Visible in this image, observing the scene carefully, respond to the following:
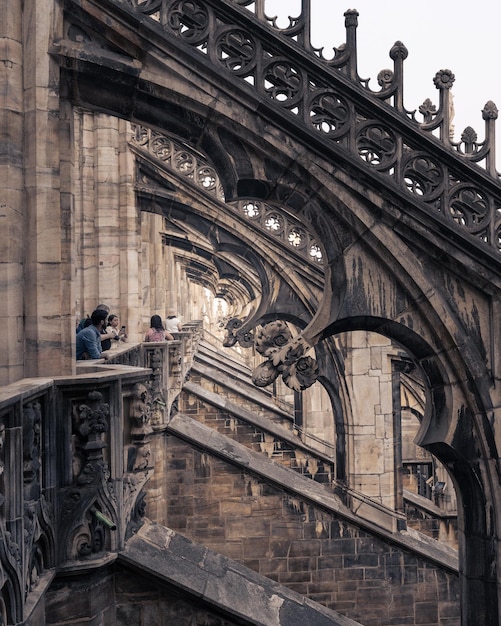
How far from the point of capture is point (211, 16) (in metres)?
5.10

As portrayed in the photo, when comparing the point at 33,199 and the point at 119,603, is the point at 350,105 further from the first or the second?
the point at 119,603

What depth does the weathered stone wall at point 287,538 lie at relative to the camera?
11.6 metres

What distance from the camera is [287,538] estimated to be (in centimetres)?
1190

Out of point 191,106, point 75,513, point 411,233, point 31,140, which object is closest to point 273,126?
point 191,106

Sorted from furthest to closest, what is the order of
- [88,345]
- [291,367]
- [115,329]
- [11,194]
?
1. [115,329]
2. [88,345]
3. [291,367]
4. [11,194]

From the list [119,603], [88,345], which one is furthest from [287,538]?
[119,603]

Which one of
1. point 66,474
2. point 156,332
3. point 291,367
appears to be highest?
point 156,332

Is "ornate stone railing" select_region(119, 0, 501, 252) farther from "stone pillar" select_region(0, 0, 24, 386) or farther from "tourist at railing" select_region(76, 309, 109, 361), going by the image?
"tourist at railing" select_region(76, 309, 109, 361)

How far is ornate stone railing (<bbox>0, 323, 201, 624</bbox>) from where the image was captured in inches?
128

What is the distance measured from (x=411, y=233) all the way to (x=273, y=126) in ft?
3.40

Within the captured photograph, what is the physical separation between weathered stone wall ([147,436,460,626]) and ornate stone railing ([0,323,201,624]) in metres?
6.71

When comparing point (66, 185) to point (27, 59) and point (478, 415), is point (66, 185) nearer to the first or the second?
point (27, 59)

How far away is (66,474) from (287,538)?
26.9 feet

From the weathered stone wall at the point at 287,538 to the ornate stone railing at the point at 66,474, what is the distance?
6.71 metres
